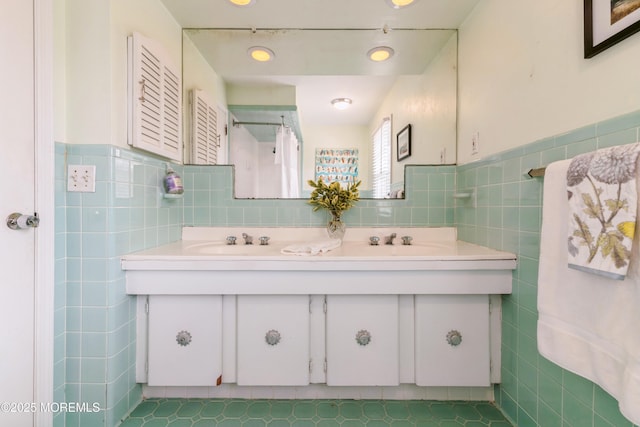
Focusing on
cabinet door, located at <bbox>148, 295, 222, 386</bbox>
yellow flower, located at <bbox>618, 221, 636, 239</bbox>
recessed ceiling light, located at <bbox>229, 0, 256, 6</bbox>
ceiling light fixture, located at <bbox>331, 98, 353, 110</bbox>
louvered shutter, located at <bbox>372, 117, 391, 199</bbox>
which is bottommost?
cabinet door, located at <bbox>148, 295, 222, 386</bbox>

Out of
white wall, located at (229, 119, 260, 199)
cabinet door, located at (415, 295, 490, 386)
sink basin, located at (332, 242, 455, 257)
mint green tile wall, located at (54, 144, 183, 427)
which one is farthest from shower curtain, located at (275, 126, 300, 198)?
cabinet door, located at (415, 295, 490, 386)

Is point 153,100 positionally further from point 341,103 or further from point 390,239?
point 390,239

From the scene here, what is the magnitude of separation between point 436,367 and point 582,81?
48.3 inches

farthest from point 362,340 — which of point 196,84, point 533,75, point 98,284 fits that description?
point 196,84

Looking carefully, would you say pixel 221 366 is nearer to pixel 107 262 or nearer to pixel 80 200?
pixel 107 262

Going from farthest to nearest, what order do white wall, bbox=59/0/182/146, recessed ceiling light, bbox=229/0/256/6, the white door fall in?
recessed ceiling light, bbox=229/0/256/6
white wall, bbox=59/0/182/146
the white door

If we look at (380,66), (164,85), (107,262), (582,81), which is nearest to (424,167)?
(380,66)

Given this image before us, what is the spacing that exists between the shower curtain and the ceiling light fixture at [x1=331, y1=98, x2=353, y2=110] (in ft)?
1.04

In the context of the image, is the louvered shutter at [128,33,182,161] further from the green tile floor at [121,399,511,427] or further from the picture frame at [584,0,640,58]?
the picture frame at [584,0,640,58]

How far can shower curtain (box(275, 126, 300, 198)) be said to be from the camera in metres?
1.79

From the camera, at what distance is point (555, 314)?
903mm

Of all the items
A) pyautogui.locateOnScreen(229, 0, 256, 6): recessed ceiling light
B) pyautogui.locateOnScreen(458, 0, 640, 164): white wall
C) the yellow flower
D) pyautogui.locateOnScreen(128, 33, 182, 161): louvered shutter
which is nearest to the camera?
the yellow flower

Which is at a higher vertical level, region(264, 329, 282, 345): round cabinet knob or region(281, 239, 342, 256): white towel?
region(281, 239, 342, 256): white towel

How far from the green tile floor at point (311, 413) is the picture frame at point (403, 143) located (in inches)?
52.1
